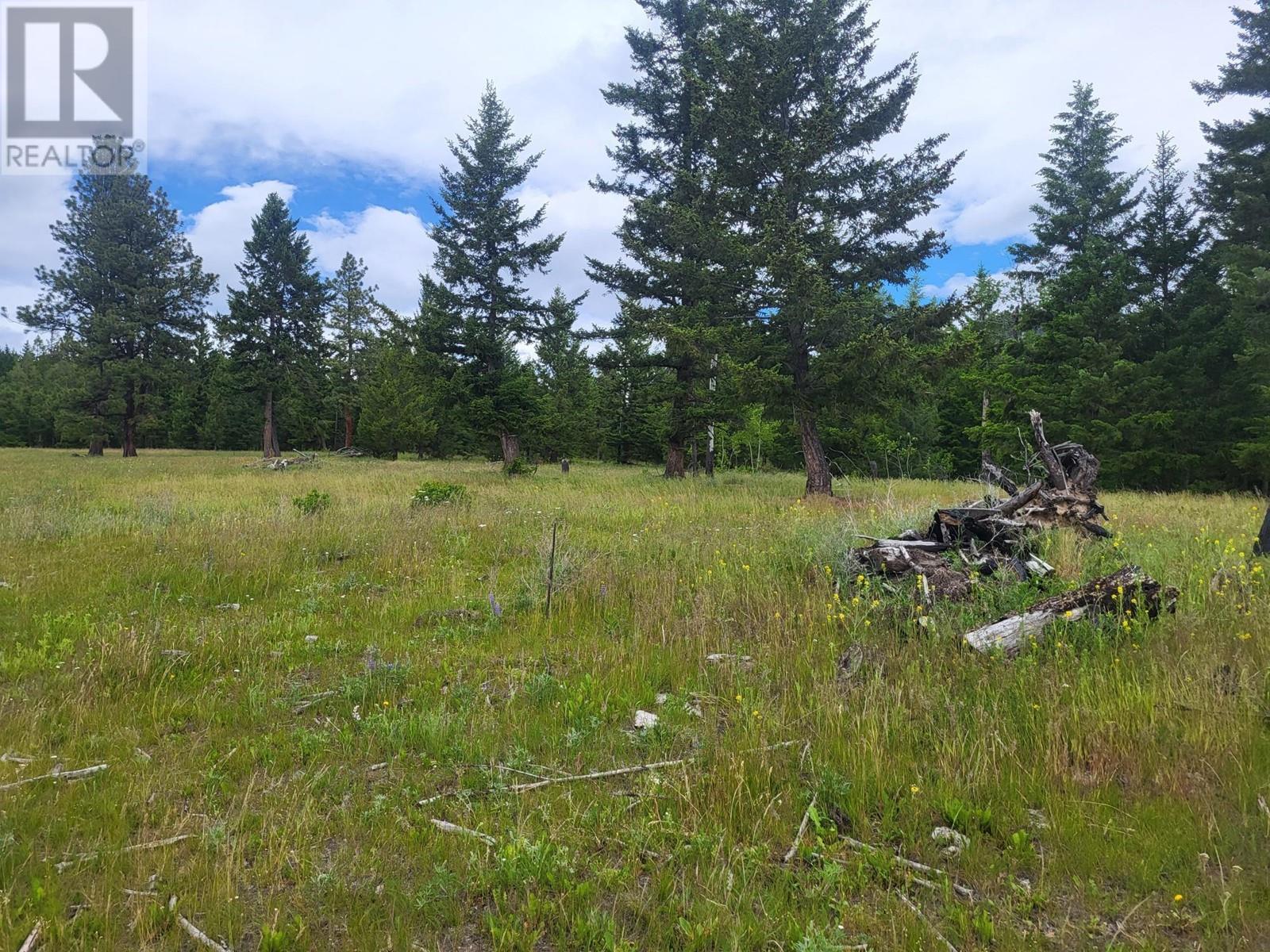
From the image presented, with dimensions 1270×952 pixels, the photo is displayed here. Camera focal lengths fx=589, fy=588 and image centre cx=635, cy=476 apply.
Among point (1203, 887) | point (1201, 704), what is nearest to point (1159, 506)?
point (1201, 704)

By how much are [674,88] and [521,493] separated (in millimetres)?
14591

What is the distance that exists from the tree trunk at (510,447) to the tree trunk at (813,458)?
11.7 m

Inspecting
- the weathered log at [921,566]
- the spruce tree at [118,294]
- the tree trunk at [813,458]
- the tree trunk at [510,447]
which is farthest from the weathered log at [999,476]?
the spruce tree at [118,294]

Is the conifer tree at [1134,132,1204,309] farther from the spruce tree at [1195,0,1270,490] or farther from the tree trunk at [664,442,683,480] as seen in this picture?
the tree trunk at [664,442,683,480]

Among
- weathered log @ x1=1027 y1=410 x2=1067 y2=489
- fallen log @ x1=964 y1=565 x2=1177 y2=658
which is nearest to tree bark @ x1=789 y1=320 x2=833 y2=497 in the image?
weathered log @ x1=1027 y1=410 x2=1067 y2=489

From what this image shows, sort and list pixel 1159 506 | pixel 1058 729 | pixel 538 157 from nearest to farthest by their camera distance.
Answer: pixel 1058 729, pixel 1159 506, pixel 538 157

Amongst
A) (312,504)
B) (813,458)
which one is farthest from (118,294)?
(813,458)

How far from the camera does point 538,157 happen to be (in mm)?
22953

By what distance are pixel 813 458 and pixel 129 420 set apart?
38.9 metres

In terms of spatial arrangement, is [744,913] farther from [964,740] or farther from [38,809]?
[38,809]

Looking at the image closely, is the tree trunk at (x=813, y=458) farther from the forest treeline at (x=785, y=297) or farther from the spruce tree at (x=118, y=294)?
the spruce tree at (x=118, y=294)

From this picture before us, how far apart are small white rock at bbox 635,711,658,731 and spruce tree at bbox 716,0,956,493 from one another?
1119 cm

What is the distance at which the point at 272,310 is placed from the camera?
1309 inches

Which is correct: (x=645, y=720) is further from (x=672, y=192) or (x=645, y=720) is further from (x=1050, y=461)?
(x=672, y=192)
